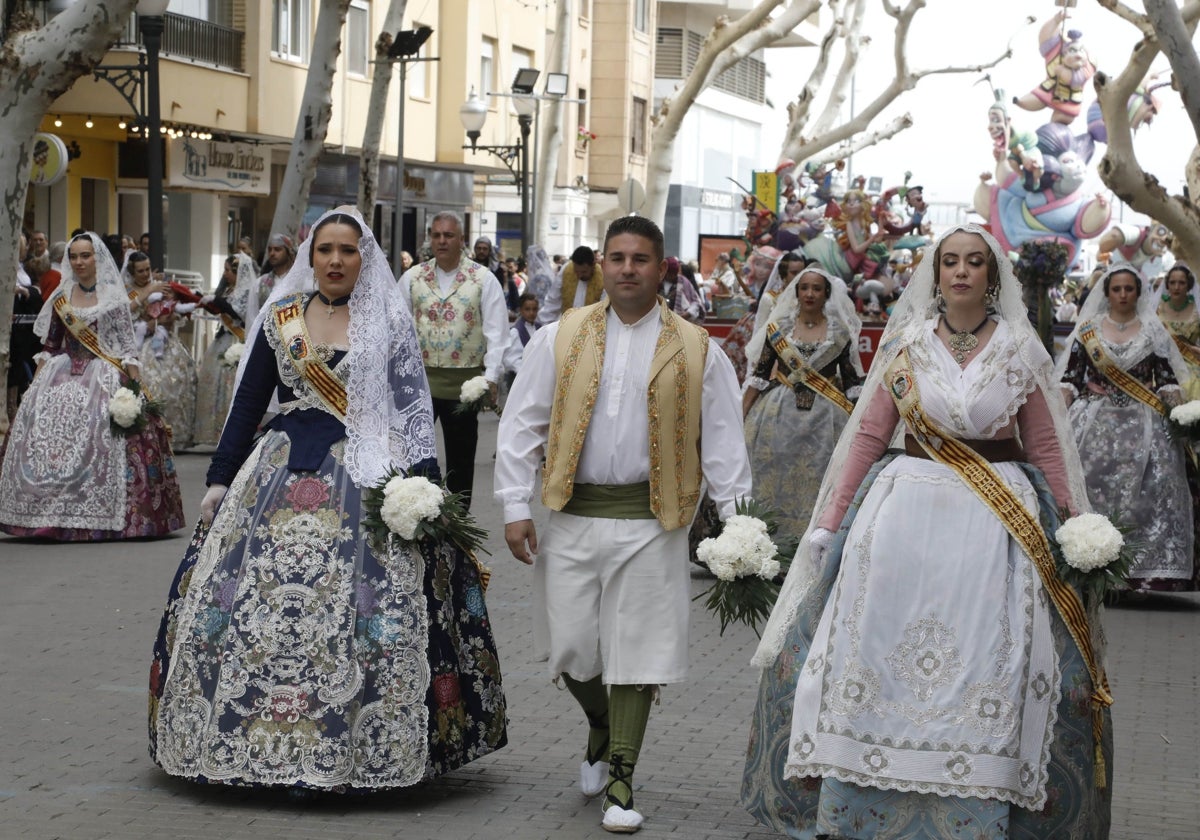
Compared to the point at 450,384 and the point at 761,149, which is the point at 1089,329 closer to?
the point at 450,384

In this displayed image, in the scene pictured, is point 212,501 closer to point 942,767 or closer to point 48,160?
point 942,767

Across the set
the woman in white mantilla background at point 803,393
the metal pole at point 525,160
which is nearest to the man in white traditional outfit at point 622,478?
the woman in white mantilla background at point 803,393

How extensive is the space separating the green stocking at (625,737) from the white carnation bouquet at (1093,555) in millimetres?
1339

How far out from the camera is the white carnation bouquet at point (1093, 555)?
566 cm

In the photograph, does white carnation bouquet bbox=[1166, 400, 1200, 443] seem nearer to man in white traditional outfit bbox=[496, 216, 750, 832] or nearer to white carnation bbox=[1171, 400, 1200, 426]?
white carnation bbox=[1171, 400, 1200, 426]

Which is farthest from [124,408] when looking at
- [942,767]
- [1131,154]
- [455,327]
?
[1131,154]

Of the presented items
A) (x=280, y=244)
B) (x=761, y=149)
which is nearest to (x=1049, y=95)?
(x=761, y=149)

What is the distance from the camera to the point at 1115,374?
11.9 m

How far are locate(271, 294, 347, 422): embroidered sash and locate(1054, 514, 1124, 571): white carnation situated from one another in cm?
229

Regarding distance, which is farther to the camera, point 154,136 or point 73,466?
point 154,136

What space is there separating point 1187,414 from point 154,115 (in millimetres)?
10820

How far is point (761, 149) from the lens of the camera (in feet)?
230

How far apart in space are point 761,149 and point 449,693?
212 feet

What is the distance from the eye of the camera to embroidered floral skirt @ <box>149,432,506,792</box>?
Answer: 623 cm
